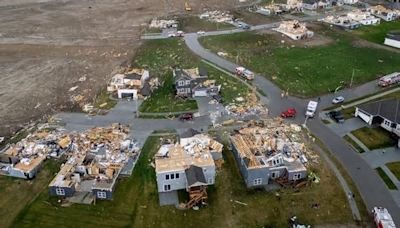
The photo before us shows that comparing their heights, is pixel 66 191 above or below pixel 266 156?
below

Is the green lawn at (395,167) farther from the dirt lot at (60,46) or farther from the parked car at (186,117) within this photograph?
the dirt lot at (60,46)

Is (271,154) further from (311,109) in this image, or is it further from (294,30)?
(294,30)

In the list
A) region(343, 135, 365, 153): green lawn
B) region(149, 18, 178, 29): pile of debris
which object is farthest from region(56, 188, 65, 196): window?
region(149, 18, 178, 29): pile of debris

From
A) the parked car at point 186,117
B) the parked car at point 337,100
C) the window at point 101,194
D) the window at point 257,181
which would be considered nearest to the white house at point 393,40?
the parked car at point 337,100

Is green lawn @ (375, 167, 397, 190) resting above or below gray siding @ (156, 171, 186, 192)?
below

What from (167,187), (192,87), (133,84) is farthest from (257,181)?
(133,84)

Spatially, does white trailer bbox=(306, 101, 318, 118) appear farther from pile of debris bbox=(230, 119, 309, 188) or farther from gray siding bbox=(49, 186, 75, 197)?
gray siding bbox=(49, 186, 75, 197)
